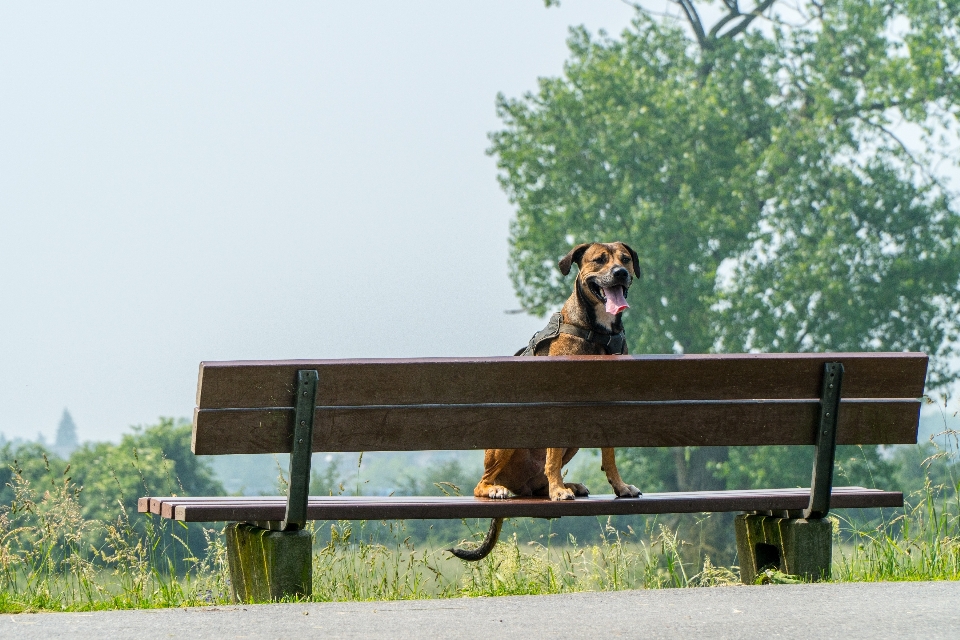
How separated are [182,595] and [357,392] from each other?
117 cm

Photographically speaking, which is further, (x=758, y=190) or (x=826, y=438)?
(x=758, y=190)

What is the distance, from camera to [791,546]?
471 cm

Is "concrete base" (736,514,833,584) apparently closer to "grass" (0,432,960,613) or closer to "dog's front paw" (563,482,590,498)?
"grass" (0,432,960,613)

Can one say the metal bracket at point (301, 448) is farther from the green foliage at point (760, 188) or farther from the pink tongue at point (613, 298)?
the green foliage at point (760, 188)

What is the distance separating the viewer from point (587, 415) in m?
4.44

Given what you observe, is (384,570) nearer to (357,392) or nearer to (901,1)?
(357,392)

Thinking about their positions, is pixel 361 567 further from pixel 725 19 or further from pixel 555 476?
pixel 725 19

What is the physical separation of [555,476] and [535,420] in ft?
1.96

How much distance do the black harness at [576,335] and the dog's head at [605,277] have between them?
0.33 feet

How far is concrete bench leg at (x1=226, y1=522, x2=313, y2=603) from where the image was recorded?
4152mm

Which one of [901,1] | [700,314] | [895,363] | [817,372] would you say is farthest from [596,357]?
[901,1]

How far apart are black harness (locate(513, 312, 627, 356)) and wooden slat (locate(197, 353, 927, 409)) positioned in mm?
604

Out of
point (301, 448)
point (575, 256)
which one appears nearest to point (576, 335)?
point (575, 256)

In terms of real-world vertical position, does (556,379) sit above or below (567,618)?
above
